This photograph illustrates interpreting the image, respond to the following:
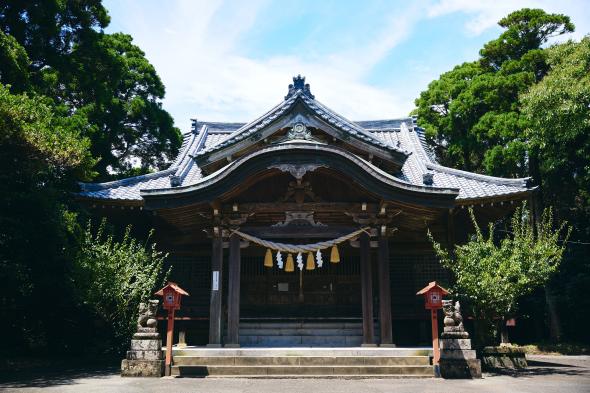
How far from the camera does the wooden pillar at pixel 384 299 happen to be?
39.8ft

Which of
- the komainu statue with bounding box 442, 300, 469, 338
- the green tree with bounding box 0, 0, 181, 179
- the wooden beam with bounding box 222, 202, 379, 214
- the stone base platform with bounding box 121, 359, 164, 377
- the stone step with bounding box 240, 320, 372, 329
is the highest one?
the green tree with bounding box 0, 0, 181, 179

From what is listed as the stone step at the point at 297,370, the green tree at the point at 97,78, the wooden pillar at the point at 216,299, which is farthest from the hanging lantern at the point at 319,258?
the green tree at the point at 97,78

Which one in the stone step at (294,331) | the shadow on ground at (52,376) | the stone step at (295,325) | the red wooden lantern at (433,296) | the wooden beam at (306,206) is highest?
the wooden beam at (306,206)

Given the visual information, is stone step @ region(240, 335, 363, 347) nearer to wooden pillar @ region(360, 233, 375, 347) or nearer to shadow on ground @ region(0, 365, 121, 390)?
wooden pillar @ region(360, 233, 375, 347)

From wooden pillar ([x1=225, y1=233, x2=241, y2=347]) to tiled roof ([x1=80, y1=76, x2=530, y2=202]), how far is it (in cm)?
206

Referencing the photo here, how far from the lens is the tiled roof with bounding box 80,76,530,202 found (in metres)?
13.9

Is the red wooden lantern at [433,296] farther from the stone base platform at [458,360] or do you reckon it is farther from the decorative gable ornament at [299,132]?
the decorative gable ornament at [299,132]

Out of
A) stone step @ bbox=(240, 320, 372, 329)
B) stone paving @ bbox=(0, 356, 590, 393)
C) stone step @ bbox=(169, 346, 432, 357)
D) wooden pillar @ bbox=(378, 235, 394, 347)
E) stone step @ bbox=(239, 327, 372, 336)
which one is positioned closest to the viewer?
stone paving @ bbox=(0, 356, 590, 393)

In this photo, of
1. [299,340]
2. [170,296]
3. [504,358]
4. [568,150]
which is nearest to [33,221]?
[170,296]

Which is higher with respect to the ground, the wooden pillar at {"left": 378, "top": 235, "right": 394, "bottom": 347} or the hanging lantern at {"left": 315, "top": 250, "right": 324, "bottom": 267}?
the hanging lantern at {"left": 315, "top": 250, "right": 324, "bottom": 267}

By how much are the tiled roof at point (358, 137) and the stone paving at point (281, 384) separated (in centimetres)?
516

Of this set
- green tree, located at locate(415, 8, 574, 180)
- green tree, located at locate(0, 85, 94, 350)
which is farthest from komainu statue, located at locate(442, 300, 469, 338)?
green tree, located at locate(415, 8, 574, 180)

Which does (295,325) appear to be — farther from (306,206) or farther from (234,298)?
(306,206)

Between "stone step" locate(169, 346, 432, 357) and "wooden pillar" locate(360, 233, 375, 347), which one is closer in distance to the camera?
"stone step" locate(169, 346, 432, 357)
